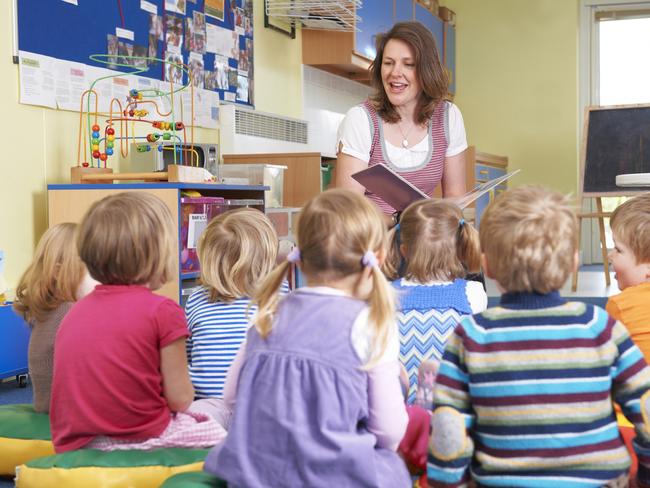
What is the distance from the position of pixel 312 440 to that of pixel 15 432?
100cm

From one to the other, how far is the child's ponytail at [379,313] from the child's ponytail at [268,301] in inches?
5.7

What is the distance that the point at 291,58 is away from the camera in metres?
5.21

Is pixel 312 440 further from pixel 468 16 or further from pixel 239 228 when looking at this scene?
pixel 468 16

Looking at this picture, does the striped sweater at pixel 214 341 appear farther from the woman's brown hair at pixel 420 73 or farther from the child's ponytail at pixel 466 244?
the woman's brown hair at pixel 420 73

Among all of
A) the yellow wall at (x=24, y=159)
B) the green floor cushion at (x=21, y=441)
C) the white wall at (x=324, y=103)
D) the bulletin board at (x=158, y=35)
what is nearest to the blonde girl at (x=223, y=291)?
the green floor cushion at (x=21, y=441)

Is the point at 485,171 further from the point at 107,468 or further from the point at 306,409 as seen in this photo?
the point at 306,409

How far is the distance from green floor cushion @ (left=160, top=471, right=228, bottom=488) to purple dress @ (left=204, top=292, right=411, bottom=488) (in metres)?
0.17

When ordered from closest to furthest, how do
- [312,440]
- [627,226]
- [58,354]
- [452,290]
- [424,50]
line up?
[312,440] < [58,354] < [452,290] < [627,226] < [424,50]

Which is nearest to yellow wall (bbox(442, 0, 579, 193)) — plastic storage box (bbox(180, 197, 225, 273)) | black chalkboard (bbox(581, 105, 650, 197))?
black chalkboard (bbox(581, 105, 650, 197))

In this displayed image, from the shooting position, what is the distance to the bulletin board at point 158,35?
332 centimetres

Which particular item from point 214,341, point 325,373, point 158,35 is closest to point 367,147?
point 214,341

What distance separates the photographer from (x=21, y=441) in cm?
198

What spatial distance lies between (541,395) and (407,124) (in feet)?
4.88

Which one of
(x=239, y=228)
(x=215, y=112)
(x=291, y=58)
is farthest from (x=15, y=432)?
(x=291, y=58)
